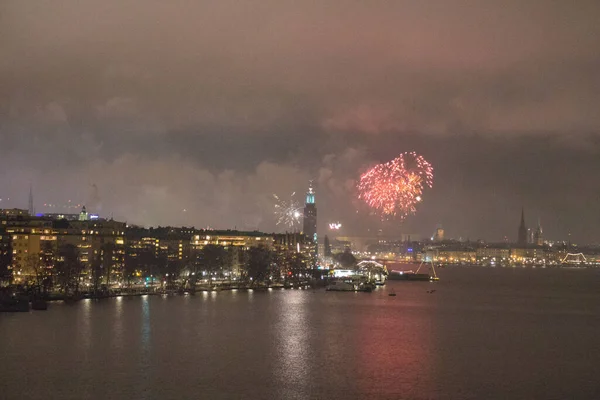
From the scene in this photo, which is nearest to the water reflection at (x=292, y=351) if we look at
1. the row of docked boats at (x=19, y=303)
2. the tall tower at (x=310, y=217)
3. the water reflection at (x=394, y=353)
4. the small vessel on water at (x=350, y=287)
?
the water reflection at (x=394, y=353)

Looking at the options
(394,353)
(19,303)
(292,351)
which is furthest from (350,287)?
(292,351)

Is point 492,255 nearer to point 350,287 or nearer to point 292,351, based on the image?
point 350,287

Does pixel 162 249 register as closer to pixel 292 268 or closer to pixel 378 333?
pixel 292 268

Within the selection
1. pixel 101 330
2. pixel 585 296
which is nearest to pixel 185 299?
pixel 101 330

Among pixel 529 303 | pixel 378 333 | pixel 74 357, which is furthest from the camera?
pixel 529 303

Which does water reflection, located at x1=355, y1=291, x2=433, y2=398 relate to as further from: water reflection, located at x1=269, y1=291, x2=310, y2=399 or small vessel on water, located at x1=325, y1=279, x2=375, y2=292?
small vessel on water, located at x1=325, y1=279, x2=375, y2=292

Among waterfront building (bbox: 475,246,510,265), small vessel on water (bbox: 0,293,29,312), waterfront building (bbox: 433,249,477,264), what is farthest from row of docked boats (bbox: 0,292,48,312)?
waterfront building (bbox: 475,246,510,265)

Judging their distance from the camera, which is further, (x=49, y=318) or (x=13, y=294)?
(x=13, y=294)

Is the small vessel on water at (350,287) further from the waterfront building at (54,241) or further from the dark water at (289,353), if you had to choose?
the dark water at (289,353)
